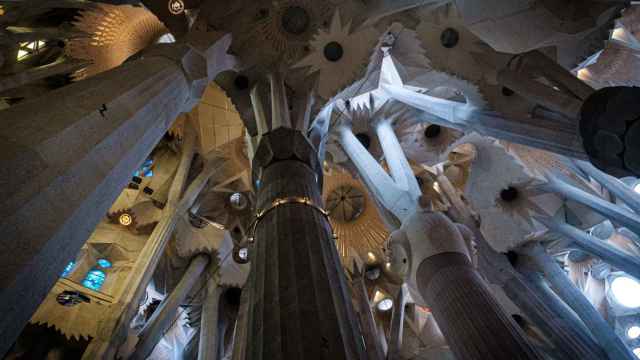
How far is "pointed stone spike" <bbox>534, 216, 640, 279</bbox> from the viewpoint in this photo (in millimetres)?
7758

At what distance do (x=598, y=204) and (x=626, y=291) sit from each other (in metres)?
9.30

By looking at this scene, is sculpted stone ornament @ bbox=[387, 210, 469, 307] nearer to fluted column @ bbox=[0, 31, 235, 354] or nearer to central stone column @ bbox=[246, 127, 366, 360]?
central stone column @ bbox=[246, 127, 366, 360]

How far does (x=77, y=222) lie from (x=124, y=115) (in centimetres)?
97

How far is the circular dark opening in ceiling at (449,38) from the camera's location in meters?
6.94

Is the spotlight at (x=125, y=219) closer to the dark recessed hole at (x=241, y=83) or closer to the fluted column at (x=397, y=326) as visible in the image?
the dark recessed hole at (x=241, y=83)

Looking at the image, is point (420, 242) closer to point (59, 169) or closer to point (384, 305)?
point (59, 169)

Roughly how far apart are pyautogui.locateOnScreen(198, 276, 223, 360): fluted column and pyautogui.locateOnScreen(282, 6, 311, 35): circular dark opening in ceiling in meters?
6.82

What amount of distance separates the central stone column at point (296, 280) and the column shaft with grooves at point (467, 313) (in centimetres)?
194

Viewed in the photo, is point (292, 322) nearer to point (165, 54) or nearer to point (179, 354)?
point (165, 54)

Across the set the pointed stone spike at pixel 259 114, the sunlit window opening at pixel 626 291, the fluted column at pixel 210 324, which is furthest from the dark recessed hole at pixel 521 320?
the pointed stone spike at pixel 259 114

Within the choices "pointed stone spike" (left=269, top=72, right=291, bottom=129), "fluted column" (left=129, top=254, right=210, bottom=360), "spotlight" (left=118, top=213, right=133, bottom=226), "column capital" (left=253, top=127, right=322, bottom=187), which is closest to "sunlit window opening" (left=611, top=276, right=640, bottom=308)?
"fluted column" (left=129, top=254, right=210, bottom=360)

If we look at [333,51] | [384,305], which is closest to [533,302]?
[384,305]

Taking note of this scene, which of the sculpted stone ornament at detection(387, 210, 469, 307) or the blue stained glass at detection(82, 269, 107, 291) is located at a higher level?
the blue stained glass at detection(82, 269, 107, 291)

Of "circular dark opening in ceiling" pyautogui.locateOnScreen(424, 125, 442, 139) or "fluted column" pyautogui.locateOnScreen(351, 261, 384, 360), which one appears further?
"circular dark opening in ceiling" pyautogui.locateOnScreen(424, 125, 442, 139)
